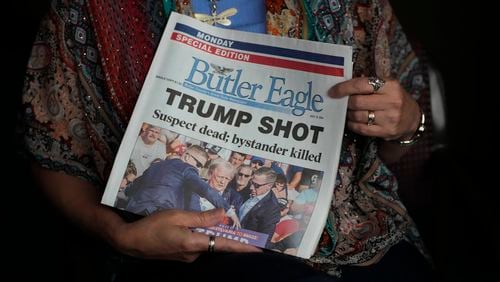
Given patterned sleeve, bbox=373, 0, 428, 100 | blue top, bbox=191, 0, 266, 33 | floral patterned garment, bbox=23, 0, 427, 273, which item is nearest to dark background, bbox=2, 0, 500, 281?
patterned sleeve, bbox=373, 0, 428, 100

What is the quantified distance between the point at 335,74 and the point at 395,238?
0.28 metres

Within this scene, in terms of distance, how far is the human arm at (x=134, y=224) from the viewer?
31.2 inches

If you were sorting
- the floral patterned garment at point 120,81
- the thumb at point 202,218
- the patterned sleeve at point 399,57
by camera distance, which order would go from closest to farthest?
the thumb at point 202,218 → the floral patterned garment at point 120,81 → the patterned sleeve at point 399,57

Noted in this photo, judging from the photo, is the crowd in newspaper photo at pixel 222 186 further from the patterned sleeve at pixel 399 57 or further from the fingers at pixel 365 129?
the patterned sleeve at pixel 399 57

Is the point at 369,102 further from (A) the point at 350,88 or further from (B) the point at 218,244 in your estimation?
(B) the point at 218,244

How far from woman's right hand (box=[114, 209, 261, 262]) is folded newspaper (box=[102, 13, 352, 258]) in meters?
0.01

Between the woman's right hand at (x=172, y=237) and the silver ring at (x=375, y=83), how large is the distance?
24 cm

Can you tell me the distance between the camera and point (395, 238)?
3.19 feet

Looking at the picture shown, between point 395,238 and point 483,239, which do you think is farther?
point 483,239

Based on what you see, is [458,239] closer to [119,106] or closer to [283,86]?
[283,86]

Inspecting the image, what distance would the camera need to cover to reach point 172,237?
31.5 inches

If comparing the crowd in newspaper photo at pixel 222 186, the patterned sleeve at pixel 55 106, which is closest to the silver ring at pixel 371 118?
the crowd in newspaper photo at pixel 222 186

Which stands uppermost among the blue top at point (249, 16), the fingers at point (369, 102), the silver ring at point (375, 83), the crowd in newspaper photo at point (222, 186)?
the blue top at point (249, 16)

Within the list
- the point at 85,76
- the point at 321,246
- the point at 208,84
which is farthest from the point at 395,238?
the point at 85,76
